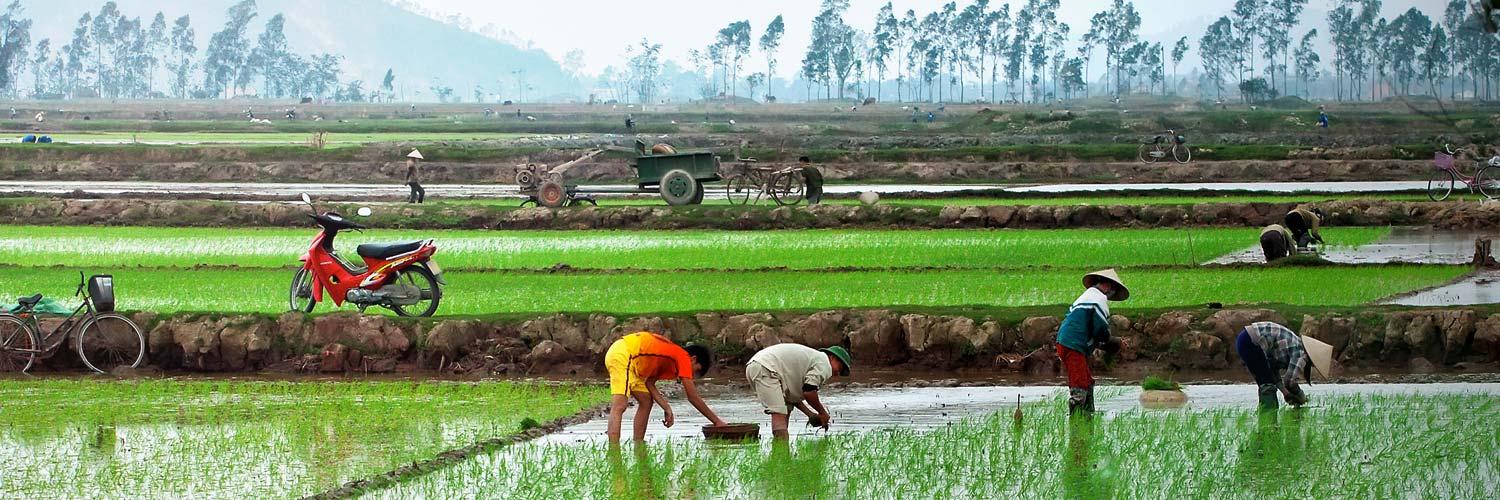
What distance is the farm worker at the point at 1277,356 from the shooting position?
12430mm

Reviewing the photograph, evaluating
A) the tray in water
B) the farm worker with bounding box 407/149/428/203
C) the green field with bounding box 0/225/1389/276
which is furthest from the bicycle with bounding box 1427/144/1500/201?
the tray in water

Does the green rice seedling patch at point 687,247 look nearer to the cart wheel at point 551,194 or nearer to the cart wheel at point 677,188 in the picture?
the cart wheel at point 551,194

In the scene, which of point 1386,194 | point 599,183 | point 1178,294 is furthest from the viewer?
point 599,183

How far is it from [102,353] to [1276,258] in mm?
15777

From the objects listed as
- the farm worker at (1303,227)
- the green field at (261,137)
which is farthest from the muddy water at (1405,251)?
the green field at (261,137)

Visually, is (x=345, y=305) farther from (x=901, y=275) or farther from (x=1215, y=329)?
(x=1215, y=329)

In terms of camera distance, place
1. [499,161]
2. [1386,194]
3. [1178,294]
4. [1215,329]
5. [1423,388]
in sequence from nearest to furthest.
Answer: [1423,388], [1215,329], [1178,294], [1386,194], [499,161]

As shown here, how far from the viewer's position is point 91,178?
176 ft

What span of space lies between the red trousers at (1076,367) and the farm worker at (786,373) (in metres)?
1.99

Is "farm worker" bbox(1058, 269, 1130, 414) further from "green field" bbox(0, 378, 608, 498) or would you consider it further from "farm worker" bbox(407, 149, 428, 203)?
"farm worker" bbox(407, 149, 428, 203)

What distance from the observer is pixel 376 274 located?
1742cm

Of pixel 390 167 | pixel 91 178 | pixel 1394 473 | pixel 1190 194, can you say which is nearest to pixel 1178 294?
pixel 1394 473

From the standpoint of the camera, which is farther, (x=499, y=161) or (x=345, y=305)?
(x=499, y=161)

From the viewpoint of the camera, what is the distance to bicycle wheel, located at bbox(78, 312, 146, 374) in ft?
54.0
